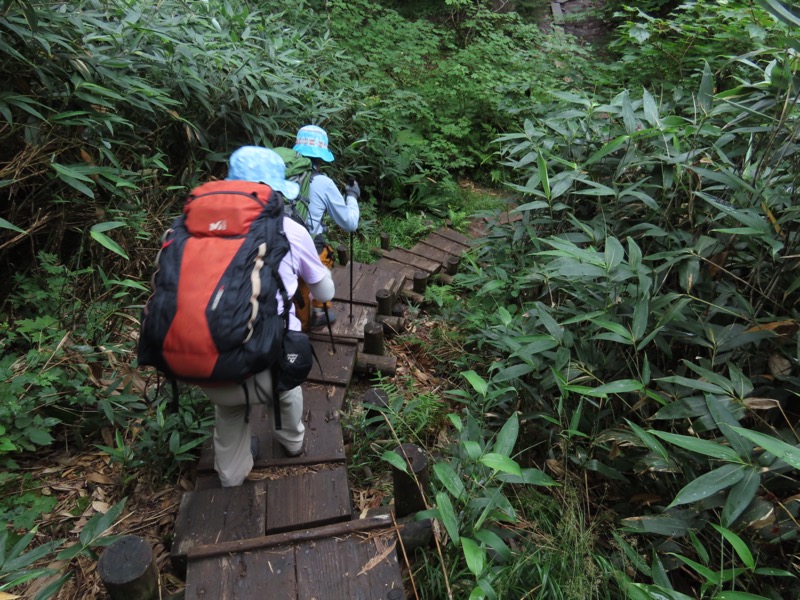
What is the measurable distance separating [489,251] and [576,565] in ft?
11.7

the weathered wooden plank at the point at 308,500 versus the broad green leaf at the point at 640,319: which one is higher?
the broad green leaf at the point at 640,319

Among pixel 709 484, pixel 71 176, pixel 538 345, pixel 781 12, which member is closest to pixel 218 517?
pixel 538 345

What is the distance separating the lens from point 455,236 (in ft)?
23.2

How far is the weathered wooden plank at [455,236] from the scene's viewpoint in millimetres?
6902

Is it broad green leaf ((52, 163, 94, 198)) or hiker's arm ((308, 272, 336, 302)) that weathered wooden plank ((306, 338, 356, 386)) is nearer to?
hiker's arm ((308, 272, 336, 302))

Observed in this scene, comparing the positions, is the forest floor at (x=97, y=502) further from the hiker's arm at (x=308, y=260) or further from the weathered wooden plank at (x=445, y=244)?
the weathered wooden plank at (x=445, y=244)

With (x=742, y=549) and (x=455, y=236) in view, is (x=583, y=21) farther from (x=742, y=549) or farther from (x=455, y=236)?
(x=742, y=549)

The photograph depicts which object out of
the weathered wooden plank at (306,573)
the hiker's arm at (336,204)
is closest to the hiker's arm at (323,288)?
the hiker's arm at (336,204)

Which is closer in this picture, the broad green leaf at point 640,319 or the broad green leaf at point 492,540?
the broad green leaf at point 492,540

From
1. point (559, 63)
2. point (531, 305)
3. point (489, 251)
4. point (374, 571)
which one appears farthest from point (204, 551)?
point (559, 63)

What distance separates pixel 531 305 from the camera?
3727mm

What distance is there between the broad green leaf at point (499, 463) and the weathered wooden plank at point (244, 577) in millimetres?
997

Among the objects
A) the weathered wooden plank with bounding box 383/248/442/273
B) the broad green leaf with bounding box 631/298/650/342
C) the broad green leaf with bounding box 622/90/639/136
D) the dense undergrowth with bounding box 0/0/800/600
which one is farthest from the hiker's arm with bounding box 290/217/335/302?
the weathered wooden plank with bounding box 383/248/442/273

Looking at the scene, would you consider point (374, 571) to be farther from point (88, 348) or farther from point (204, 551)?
point (88, 348)
